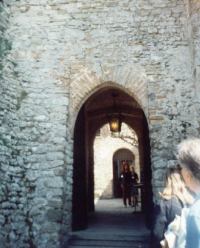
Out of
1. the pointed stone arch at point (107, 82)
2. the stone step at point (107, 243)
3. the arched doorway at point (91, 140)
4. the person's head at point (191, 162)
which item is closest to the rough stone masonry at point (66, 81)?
the pointed stone arch at point (107, 82)

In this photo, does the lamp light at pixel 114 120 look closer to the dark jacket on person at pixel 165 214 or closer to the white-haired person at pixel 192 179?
the dark jacket on person at pixel 165 214

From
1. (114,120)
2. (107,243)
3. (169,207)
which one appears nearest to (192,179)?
(169,207)

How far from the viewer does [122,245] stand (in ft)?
18.0

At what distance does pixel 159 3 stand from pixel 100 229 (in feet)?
14.2

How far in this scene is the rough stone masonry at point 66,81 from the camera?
5.38 metres

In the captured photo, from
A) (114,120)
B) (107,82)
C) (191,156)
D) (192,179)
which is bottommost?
(192,179)

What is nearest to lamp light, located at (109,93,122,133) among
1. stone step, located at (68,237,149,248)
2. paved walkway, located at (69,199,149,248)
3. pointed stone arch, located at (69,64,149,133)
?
paved walkway, located at (69,199,149,248)

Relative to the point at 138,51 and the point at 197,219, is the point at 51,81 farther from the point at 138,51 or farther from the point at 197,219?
the point at 197,219

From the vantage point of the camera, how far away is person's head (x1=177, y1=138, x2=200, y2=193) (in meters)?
1.62

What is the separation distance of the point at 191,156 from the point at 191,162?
0.03m

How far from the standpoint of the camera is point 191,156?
5.36 ft

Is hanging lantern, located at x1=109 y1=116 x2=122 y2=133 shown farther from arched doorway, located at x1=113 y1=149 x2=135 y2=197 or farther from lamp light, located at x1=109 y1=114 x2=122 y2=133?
arched doorway, located at x1=113 y1=149 x2=135 y2=197

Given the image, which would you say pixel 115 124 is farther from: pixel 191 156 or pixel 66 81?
pixel 191 156

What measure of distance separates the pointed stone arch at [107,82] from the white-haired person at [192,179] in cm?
409
